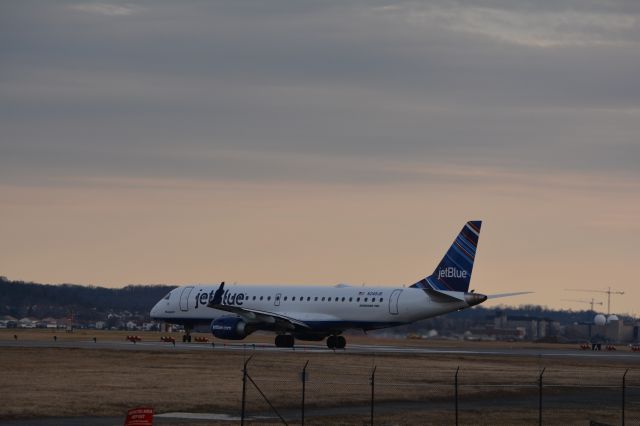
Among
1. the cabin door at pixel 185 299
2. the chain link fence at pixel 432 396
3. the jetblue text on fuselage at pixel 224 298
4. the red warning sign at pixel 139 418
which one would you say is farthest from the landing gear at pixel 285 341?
the red warning sign at pixel 139 418

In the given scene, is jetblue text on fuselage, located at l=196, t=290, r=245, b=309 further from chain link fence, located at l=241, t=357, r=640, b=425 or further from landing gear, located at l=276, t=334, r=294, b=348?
chain link fence, located at l=241, t=357, r=640, b=425

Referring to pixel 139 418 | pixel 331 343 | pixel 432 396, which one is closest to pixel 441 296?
pixel 331 343

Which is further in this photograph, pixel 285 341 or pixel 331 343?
pixel 285 341

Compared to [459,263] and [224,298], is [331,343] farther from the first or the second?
[459,263]

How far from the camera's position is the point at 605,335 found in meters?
193

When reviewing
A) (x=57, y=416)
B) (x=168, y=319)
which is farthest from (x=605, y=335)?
(x=57, y=416)

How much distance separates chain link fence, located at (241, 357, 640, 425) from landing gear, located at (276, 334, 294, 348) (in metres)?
20.1

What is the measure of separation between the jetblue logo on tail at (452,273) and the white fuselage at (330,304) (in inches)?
61.8

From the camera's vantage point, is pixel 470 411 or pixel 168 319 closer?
pixel 470 411

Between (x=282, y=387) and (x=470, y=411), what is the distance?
29.7ft

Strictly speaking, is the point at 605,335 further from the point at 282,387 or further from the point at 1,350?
the point at 282,387

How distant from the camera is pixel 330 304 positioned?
8369 centimetres

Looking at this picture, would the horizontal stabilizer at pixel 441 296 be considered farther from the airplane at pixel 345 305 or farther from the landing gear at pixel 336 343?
the landing gear at pixel 336 343

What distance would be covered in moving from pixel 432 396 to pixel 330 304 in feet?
116
